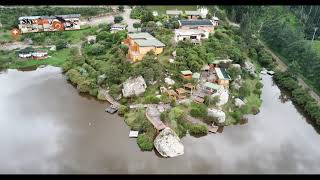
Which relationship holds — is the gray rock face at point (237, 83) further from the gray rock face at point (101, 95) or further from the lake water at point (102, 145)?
the gray rock face at point (101, 95)

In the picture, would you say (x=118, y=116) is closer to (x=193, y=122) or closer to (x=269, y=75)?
(x=193, y=122)

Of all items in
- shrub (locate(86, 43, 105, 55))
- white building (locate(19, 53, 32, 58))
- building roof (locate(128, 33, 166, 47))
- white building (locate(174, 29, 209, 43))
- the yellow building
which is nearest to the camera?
the yellow building

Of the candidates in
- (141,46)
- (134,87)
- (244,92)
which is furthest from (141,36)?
(244,92)

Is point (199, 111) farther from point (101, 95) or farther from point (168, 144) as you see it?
point (101, 95)

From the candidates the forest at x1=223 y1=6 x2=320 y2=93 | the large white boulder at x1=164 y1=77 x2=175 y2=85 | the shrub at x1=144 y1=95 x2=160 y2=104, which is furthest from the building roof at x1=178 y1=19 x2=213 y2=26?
the shrub at x1=144 y1=95 x2=160 y2=104

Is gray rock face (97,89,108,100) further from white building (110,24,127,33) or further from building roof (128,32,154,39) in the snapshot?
white building (110,24,127,33)

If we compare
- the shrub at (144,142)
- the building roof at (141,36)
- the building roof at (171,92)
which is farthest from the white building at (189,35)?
the shrub at (144,142)

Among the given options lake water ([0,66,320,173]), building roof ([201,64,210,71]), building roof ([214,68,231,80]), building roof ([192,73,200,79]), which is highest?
building roof ([201,64,210,71])
